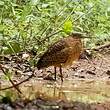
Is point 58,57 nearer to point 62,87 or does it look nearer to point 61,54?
point 61,54

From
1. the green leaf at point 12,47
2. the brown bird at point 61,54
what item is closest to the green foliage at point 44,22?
the green leaf at point 12,47

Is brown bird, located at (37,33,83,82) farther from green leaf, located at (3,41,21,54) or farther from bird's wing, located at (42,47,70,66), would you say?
green leaf, located at (3,41,21,54)

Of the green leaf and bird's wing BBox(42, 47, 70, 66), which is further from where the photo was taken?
the green leaf

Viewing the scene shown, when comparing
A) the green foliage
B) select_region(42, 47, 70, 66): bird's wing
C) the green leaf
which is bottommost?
select_region(42, 47, 70, 66): bird's wing

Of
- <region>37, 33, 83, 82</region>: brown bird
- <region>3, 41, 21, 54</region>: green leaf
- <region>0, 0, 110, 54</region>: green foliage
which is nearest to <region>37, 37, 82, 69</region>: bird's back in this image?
<region>37, 33, 83, 82</region>: brown bird

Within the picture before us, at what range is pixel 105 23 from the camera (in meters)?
10.1

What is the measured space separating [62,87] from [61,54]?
640 millimetres

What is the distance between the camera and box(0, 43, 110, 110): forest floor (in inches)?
204

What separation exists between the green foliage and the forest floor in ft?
1.11

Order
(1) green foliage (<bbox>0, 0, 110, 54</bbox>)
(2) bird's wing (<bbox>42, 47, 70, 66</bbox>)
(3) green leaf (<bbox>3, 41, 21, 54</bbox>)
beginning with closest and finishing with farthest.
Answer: (2) bird's wing (<bbox>42, 47, 70, 66</bbox>)
(3) green leaf (<bbox>3, 41, 21, 54</bbox>)
(1) green foliage (<bbox>0, 0, 110, 54</bbox>)

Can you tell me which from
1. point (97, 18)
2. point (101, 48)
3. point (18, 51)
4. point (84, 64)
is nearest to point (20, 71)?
→ point (18, 51)

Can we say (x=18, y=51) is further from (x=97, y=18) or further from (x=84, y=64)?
(x=97, y=18)

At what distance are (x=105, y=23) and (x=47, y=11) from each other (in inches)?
47.0

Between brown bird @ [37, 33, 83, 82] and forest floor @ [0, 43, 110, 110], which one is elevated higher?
brown bird @ [37, 33, 83, 82]
